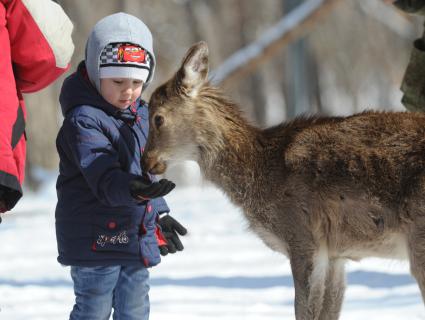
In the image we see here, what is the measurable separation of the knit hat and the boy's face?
47 mm

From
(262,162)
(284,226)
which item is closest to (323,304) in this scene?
(284,226)

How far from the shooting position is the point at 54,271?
8383 mm

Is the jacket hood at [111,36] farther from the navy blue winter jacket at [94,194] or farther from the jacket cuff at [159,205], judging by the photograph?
the jacket cuff at [159,205]

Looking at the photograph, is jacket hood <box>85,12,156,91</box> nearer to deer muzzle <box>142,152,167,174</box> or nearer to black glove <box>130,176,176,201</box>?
deer muzzle <box>142,152,167,174</box>

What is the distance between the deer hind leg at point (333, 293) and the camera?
17.8 feet

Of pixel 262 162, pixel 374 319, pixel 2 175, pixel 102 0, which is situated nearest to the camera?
pixel 2 175

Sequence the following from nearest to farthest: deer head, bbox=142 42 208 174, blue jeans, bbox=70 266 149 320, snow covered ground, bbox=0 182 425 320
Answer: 1. blue jeans, bbox=70 266 149 320
2. deer head, bbox=142 42 208 174
3. snow covered ground, bbox=0 182 425 320

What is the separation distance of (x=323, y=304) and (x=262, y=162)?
1.01 metres

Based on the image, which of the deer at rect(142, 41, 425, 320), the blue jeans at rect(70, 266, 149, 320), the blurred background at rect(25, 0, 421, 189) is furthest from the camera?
the blurred background at rect(25, 0, 421, 189)

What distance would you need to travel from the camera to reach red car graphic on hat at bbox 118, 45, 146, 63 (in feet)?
15.5

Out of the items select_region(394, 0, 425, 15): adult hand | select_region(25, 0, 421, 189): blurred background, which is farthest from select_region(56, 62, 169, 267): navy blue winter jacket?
select_region(25, 0, 421, 189): blurred background

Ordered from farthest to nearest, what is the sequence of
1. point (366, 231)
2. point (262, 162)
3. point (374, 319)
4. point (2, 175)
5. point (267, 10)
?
point (267, 10) → point (374, 319) → point (262, 162) → point (366, 231) → point (2, 175)

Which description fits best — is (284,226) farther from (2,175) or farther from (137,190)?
(2,175)

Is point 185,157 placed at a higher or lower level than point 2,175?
higher
